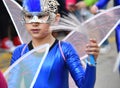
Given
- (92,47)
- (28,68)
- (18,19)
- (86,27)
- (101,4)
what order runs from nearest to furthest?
(92,47) < (28,68) < (86,27) < (18,19) < (101,4)

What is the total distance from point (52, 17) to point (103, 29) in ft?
2.04

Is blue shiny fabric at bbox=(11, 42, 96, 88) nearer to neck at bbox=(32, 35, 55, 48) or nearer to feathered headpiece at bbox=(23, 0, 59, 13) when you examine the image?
neck at bbox=(32, 35, 55, 48)

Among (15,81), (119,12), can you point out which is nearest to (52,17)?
(15,81)

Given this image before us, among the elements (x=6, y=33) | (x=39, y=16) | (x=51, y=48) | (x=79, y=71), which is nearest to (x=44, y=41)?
(x=51, y=48)

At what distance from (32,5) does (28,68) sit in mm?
441

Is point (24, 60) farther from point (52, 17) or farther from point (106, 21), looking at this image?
point (106, 21)

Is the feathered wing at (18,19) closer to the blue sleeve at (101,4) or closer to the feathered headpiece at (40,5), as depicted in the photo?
the feathered headpiece at (40,5)

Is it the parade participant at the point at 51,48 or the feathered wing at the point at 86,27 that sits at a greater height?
the parade participant at the point at 51,48

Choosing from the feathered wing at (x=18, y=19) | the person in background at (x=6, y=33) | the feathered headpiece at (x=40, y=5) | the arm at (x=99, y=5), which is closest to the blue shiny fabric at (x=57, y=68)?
the feathered headpiece at (x=40, y=5)

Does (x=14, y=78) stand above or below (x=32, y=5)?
below

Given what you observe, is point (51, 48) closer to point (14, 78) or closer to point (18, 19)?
point (14, 78)

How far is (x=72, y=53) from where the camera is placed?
3.28 meters

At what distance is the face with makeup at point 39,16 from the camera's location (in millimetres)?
3296

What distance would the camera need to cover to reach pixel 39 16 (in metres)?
3.37
